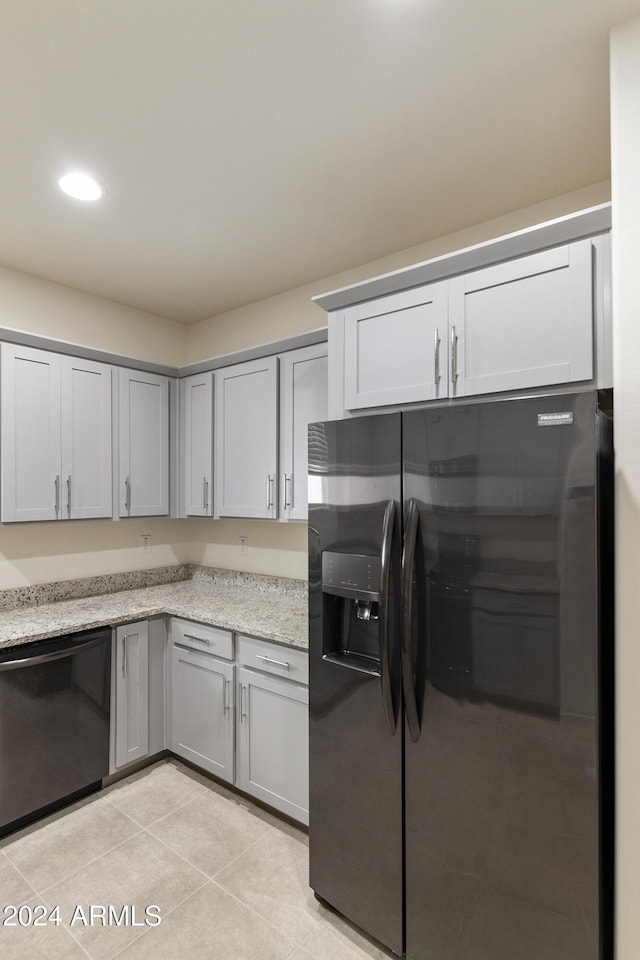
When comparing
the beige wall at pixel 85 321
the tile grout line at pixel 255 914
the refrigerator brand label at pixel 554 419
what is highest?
the beige wall at pixel 85 321

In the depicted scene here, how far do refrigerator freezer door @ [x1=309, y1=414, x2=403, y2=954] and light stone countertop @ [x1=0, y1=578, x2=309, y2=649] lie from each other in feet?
1.49

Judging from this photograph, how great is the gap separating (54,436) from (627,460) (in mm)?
2708

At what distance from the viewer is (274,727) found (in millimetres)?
2445

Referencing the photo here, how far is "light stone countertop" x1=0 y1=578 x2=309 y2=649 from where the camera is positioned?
2465 millimetres

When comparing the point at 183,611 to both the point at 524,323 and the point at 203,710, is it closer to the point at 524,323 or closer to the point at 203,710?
the point at 203,710

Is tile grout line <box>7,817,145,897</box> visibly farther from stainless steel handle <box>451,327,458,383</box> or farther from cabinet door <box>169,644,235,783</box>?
stainless steel handle <box>451,327,458,383</box>

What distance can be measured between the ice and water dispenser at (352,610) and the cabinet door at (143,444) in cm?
178

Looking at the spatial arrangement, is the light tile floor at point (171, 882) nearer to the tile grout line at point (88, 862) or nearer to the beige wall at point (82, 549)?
the tile grout line at point (88, 862)

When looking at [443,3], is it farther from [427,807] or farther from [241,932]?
[241,932]

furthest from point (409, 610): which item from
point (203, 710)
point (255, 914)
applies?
point (203, 710)

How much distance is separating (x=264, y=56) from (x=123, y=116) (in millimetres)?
558

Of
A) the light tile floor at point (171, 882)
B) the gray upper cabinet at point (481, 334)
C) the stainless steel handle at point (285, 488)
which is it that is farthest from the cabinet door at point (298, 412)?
the light tile floor at point (171, 882)

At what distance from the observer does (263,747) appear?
98.0 inches

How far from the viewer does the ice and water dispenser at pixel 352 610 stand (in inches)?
68.9
